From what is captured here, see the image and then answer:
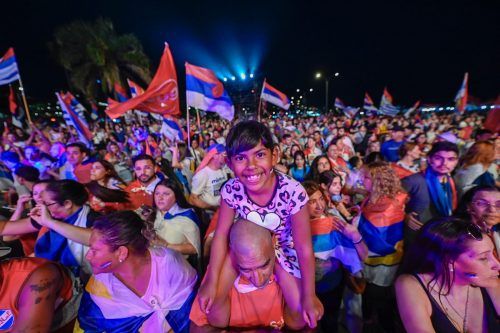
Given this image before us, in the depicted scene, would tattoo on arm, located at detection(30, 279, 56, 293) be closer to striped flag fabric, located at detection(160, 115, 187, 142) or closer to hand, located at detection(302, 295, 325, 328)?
hand, located at detection(302, 295, 325, 328)

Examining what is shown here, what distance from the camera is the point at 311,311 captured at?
5.92 feet

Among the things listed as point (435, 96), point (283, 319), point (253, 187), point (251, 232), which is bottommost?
point (283, 319)

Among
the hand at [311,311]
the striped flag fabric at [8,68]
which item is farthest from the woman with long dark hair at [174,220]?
the striped flag fabric at [8,68]

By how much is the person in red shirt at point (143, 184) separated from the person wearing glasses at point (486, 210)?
4052 mm

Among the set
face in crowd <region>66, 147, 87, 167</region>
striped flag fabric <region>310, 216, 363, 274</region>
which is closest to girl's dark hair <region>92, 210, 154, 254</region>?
striped flag fabric <region>310, 216, 363, 274</region>

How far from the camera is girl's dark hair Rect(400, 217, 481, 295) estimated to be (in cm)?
173

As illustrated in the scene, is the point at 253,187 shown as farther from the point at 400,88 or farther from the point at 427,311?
the point at 400,88

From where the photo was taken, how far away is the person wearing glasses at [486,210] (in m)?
2.37

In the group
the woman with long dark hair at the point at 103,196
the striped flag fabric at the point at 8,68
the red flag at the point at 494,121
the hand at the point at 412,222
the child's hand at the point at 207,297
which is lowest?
the child's hand at the point at 207,297

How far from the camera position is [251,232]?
1647 millimetres

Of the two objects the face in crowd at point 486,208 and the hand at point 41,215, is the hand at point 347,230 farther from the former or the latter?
the hand at point 41,215

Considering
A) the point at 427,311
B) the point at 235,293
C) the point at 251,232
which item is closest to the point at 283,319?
the point at 235,293

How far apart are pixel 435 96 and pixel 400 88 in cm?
1042

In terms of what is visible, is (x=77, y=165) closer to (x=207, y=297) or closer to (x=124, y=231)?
(x=124, y=231)
